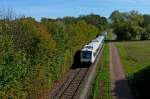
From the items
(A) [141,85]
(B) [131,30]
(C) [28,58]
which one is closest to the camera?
(C) [28,58]

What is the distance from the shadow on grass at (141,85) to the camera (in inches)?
1214

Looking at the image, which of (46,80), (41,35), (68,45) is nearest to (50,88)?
(46,80)

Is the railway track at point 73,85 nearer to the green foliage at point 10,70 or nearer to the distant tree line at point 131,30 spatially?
the green foliage at point 10,70

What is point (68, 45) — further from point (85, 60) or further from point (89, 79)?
point (89, 79)

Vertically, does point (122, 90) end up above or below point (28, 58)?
below

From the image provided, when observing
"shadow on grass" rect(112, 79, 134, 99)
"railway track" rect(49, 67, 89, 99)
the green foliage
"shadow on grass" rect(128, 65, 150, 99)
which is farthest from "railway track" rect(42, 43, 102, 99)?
the green foliage

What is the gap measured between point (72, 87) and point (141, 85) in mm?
6465

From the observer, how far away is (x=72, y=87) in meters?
36.3

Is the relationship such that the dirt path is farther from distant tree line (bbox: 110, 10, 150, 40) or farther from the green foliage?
distant tree line (bbox: 110, 10, 150, 40)

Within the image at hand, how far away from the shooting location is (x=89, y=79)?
41812 mm

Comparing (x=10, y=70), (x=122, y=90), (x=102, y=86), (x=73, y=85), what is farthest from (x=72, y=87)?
(x=10, y=70)

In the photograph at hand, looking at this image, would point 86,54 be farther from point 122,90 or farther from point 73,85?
point 122,90

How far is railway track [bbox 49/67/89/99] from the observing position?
3206 cm

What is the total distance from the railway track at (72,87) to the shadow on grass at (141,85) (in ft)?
16.6
